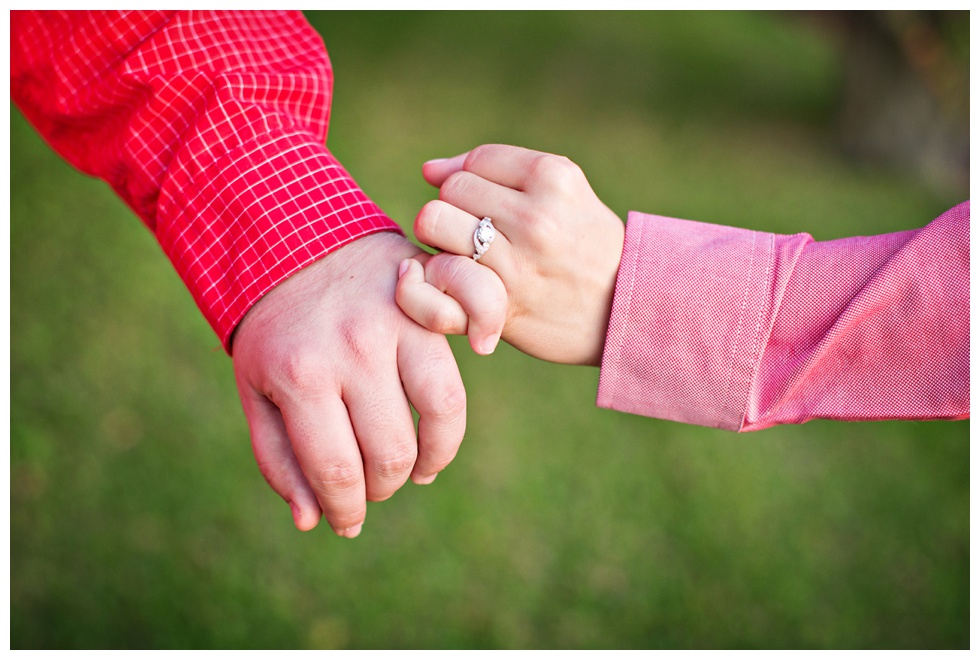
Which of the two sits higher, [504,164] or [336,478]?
[504,164]

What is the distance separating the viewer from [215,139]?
1.49m

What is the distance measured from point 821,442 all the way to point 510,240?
3.13 metres

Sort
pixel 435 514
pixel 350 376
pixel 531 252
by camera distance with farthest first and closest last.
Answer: pixel 435 514
pixel 531 252
pixel 350 376

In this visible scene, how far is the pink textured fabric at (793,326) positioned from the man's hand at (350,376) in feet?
1.11

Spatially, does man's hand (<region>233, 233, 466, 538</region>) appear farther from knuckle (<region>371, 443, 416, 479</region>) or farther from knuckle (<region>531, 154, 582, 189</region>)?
knuckle (<region>531, 154, 582, 189</region>)

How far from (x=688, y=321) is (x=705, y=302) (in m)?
0.05

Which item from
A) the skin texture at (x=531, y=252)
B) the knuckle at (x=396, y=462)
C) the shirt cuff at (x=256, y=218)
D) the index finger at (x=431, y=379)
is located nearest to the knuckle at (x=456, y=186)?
the skin texture at (x=531, y=252)

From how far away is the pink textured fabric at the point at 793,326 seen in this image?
139 centimetres

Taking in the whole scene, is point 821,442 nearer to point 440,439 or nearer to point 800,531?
point 800,531

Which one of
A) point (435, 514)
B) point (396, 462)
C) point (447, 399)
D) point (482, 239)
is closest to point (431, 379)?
point (447, 399)

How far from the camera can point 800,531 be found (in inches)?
140

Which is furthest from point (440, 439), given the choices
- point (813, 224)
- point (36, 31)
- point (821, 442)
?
point (813, 224)

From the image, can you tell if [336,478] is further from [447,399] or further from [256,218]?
[256,218]
